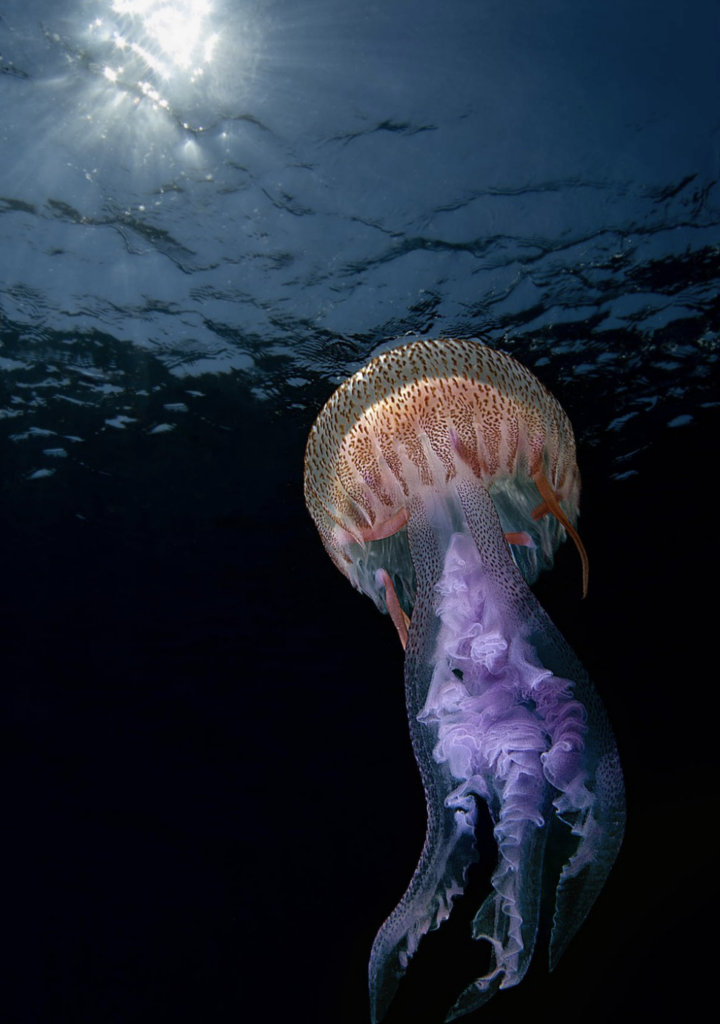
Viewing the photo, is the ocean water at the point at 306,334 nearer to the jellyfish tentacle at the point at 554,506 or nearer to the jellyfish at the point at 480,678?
the jellyfish at the point at 480,678

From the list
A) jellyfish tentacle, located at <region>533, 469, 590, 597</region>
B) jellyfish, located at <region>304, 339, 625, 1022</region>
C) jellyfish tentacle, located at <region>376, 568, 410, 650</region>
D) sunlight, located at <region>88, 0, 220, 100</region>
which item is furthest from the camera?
sunlight, located at <region>88, 0, 220, 100</region>

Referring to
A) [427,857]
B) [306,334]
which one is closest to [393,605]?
[427,857]

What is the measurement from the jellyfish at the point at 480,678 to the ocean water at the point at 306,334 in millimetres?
2766

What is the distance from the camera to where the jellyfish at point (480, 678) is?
2.36m

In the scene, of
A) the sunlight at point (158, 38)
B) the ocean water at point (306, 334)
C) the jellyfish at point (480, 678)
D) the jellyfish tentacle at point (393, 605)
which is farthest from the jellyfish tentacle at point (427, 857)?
the sunlight at point (158, 38)

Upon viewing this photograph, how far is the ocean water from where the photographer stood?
4.23 m

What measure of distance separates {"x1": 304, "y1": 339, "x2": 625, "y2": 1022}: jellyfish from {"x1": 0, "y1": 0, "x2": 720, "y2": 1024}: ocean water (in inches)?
109

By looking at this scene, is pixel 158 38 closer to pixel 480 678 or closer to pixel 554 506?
pixel 554 506

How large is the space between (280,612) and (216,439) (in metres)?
4.42

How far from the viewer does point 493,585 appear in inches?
101

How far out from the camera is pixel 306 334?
607cm

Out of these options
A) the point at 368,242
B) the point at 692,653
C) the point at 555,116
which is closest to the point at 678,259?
the point at 555,116

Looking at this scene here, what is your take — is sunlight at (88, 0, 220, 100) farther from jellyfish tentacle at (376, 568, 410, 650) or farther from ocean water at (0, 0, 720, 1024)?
jellyfish tentacle at (376, 568, 410, 650)

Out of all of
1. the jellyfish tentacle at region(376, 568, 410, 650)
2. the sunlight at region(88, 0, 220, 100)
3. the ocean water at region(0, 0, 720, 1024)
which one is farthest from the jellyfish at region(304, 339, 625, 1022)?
the sunlight at region(88, 0, 220, 100)
